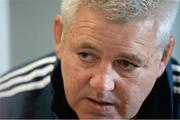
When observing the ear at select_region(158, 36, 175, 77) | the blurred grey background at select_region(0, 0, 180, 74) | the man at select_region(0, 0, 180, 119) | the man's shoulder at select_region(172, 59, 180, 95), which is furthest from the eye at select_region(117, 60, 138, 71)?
the blurred grey background at select_region(0, 0, 180, 74)

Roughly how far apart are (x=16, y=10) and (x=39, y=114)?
0.60m

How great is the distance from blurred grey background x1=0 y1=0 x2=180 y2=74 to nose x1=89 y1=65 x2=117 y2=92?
0.72 m

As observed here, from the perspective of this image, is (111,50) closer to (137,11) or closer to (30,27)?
(137,11)

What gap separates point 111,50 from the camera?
0.84m

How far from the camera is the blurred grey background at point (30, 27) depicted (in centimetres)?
152

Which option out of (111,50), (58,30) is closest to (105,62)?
(111,50)

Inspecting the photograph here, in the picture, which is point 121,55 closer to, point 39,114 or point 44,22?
point 39,114

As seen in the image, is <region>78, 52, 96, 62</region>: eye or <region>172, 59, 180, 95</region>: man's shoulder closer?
<region>78, 52, 96, 62</region>: eye

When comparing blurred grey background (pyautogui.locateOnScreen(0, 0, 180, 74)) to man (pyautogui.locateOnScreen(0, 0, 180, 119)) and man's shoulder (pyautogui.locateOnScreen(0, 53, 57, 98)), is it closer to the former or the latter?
man's shoulder (pyautogui.locateOnScreen(0, 53, 57, 98))

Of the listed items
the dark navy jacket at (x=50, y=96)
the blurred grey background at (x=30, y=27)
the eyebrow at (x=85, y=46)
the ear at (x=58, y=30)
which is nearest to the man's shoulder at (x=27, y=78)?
the dark navy jacket at (x=50, y=96)

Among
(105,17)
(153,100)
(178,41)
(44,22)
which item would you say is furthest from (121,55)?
(178,41)

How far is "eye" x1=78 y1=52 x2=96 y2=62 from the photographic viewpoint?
2.81 feet

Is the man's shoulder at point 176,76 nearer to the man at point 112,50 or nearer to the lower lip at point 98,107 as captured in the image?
the man at point 112,50

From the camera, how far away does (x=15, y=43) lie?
159 centimetres
